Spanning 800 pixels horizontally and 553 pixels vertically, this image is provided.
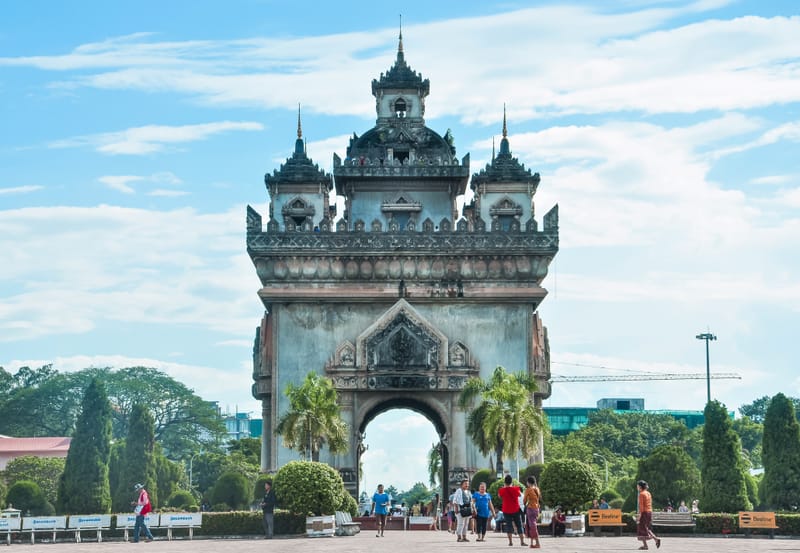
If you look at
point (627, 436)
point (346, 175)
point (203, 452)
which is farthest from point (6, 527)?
point (627, 436)

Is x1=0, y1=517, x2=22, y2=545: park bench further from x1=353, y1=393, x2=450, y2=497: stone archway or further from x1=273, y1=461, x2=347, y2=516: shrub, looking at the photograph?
x1=353, y1=393, x2=450, y2=497: stone archway

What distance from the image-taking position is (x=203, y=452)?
125938 millimetres

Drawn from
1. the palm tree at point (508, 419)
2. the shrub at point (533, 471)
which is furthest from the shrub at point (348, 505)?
the shrub at point (533, 471)

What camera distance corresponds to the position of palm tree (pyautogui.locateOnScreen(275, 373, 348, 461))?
182ft

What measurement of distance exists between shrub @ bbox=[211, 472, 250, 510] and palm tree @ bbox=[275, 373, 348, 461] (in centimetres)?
1522

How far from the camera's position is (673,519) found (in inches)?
1695

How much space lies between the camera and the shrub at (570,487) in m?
43.5

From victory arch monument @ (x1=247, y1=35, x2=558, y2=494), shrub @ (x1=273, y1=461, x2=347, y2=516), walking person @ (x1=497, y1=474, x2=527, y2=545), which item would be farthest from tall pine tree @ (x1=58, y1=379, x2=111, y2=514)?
walking person @ (x1=497, y1=474, x2=527, y2=545)

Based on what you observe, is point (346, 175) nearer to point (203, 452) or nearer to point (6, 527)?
point (6, 527)

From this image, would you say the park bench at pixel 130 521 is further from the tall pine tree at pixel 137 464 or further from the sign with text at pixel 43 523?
the tall pine tree at pixel 137 464

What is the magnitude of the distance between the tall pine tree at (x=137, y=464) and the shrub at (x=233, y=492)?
628 centimetres

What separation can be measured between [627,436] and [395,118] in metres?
74.8

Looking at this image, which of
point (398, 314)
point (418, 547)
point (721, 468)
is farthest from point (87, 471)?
point (418, 547)

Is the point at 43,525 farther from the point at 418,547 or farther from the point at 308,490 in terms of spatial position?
the point at 418,547
